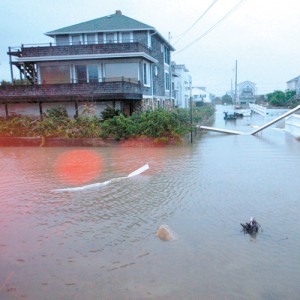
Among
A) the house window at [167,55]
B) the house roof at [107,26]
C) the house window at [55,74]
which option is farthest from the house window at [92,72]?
the house window at [167,55]

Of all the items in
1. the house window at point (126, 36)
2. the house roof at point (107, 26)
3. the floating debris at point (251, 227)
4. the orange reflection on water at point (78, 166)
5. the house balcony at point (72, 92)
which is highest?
the house roof at point (107, 26)

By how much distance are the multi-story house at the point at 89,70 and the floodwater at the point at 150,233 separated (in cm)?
1002

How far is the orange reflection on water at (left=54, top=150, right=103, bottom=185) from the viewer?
11094mm

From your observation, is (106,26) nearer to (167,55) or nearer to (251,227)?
(167,55)

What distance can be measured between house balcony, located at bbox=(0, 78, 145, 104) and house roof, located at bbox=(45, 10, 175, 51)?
16.5ft

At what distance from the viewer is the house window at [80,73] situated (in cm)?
2411

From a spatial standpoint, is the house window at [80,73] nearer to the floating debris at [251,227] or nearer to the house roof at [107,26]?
the house roof at [107,26]

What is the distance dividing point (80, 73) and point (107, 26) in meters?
4.31

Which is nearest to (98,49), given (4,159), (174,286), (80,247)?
(4,159)

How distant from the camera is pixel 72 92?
70.8 feet

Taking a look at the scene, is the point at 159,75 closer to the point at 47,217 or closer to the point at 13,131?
the point at 13,131

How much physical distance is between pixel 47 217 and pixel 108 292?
10.8 ft

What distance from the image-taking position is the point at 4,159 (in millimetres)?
14852

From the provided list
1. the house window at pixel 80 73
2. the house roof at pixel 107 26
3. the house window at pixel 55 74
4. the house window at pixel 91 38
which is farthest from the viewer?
the house window at pixel 91 38
